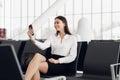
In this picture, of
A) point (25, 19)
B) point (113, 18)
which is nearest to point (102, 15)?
point (113, 18)

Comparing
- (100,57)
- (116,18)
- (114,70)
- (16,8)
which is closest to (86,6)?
(116,18)

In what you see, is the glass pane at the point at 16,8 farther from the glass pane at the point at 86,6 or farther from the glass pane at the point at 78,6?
the glass pane at the point at 86,6

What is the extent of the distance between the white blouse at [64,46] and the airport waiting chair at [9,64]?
2.24m

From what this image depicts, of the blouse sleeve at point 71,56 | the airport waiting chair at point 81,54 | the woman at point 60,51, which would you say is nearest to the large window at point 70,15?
the airport waiting chair at point 81,54

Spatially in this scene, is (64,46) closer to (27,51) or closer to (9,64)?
(27,51)

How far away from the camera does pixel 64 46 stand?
4.02 meters

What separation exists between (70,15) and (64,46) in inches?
244

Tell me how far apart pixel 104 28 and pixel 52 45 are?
556 centimetres

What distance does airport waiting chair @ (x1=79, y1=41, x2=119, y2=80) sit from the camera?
3.75 m

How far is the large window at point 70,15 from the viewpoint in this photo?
927 centimetres

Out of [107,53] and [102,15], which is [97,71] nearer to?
[107,53]

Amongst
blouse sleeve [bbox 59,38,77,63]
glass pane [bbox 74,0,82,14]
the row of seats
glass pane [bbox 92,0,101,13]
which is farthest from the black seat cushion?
glass pane [bbox 74,0,82,14]

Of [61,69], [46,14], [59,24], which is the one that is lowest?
[61,69]

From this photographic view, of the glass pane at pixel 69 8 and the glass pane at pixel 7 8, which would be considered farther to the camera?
the glass pane at pixel 7 8
